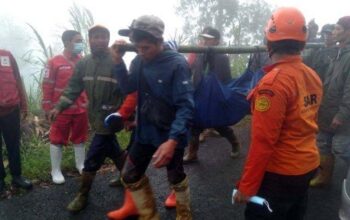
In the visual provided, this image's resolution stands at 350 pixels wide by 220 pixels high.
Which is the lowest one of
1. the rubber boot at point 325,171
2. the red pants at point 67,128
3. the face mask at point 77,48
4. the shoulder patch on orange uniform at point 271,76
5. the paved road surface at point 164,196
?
the paved road surface at point 164,196

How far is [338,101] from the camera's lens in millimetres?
4195

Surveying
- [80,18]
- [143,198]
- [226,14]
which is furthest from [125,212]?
[226,14]

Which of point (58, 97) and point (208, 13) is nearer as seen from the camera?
point (58, 97)

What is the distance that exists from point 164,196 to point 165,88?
179cm

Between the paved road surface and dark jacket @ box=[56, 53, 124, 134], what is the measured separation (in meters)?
0.86

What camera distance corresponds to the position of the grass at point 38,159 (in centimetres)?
488

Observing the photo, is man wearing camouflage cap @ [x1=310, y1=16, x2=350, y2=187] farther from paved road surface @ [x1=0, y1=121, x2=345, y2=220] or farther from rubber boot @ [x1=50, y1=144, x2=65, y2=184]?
rubber boot @ [x1=50, y1=144, x2=65, y2=184]

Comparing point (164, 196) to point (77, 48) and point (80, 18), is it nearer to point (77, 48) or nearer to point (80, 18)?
point (77, 48)

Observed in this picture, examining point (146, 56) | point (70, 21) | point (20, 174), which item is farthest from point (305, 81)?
point (70, 21)

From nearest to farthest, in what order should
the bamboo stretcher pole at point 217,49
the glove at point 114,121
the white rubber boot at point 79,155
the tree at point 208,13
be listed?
1. the bamboo stretcher pole at point 217,49
2. the glove at point 114,121
3. the white rubber boot at point 79,155
4. the tree at point 208,13

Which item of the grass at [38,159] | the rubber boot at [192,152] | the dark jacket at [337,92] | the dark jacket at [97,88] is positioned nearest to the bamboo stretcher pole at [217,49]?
the dark jacket at [337,92]

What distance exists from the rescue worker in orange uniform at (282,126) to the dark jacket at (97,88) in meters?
2.13

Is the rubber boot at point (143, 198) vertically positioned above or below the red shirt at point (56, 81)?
below

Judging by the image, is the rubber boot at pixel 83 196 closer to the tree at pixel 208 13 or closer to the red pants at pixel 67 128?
the red pants at pixel 67 128
